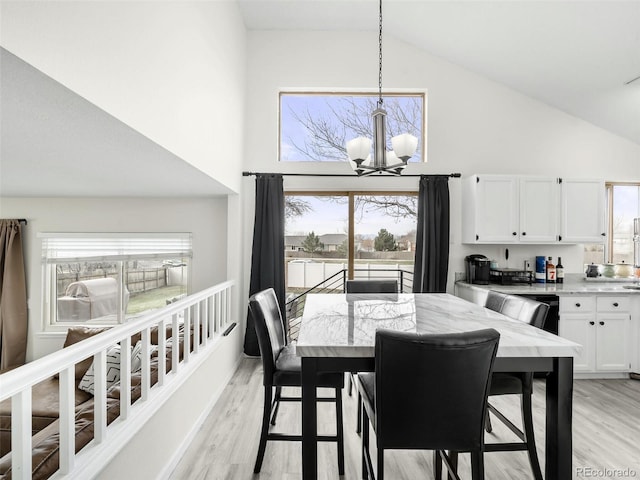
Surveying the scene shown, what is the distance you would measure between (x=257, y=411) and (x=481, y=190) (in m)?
3.10

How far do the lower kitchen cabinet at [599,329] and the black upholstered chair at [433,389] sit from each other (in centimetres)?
256

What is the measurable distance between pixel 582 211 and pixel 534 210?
530mm

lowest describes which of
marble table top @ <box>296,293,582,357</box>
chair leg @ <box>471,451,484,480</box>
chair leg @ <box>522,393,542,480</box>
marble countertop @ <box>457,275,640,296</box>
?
chair leg @ <box>522,393,542,480</box>

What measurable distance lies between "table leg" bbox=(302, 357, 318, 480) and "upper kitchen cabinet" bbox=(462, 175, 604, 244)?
9.36 ft

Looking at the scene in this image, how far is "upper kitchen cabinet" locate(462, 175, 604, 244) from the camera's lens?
141 inches

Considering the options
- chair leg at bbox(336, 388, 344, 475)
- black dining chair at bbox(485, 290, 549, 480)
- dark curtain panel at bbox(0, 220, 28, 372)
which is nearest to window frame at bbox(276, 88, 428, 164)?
black dining chair at bbox(485, 290, 549, 480)

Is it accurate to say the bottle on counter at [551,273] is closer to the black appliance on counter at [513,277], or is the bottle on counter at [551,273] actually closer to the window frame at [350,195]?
the black appliance on counter at [513,277]

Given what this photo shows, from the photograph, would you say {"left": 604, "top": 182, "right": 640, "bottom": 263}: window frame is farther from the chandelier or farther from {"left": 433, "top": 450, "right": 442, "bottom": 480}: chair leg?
{"left": 433, "top": 450, "right": 442, "bottom": 480}: chair leg

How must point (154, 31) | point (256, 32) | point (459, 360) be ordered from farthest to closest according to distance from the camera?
point (256, 32)
point (154, 31)
point (459, 360)

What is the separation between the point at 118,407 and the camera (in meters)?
1.61

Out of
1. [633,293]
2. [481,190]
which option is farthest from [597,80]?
[633,293]

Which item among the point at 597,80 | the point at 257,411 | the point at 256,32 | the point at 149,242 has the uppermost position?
the point at 256,32

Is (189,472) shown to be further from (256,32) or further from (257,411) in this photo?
(256,32)

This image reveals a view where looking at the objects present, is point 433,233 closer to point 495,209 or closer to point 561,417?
point 495,209
